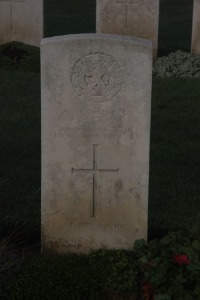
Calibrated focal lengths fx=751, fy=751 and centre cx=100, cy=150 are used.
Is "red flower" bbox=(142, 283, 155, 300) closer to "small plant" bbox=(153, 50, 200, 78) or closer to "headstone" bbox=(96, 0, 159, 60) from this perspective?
"small plant" bbox=(153, 50, 200, 78)

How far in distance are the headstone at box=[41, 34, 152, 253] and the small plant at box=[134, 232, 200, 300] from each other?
0.36 metres

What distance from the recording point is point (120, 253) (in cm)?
520

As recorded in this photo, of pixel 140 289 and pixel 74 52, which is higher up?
pixel 74 52

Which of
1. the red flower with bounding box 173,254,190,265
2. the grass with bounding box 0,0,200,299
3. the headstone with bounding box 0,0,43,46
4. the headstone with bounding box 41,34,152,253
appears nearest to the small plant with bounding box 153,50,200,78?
the grass with bounding box 0,0,200,299

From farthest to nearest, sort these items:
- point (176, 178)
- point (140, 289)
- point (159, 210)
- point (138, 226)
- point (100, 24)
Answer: point (100, 24), point (176, 178), point (159, 210), point (138, 226), point (140, 289)

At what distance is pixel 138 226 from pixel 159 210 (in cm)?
103

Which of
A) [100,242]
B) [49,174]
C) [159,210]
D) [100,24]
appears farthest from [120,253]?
[100,24]

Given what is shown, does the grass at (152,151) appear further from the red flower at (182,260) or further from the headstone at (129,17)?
the headstone at (129,17)

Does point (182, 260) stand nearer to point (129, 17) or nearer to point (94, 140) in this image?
point (94, 140)

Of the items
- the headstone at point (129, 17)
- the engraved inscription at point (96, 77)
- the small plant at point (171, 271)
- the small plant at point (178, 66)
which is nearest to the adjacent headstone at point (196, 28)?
the small plant at point (178, 66)

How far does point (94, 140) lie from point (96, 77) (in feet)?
1.41

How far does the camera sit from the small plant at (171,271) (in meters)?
4.75

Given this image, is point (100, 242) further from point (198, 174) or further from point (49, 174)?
point (198, 174)

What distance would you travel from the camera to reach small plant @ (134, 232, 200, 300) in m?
4.75
